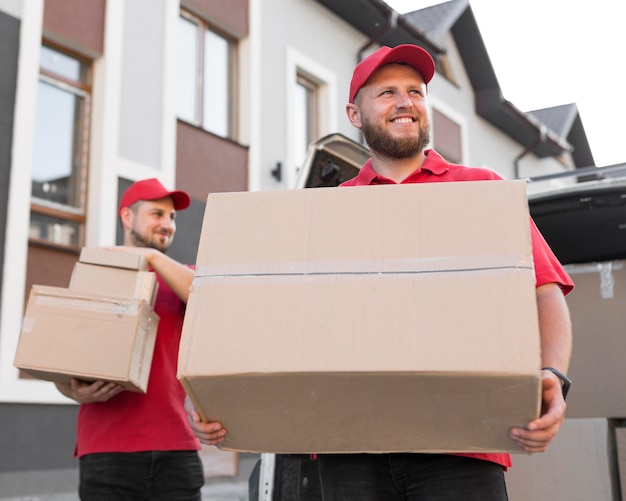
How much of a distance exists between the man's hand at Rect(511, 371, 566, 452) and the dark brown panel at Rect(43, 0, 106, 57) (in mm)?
7006

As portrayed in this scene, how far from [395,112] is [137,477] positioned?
174cm

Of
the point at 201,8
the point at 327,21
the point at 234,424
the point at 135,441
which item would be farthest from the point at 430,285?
the point at 327,21

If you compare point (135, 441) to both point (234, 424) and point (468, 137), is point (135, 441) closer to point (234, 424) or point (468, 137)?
point (234, 424)

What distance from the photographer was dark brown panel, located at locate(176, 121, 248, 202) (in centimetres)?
904

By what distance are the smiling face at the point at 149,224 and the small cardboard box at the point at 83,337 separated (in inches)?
25.3

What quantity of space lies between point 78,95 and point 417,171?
665 centimetres

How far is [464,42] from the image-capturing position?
1633 centimetres

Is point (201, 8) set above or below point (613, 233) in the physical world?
above

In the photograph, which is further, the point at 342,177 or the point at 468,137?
the point at 468,137

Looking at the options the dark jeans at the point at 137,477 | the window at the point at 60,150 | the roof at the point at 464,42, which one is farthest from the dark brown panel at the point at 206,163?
the dark jeans at the point at 137,477

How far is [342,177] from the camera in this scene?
12.0ft

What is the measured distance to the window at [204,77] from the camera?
31.4 ft

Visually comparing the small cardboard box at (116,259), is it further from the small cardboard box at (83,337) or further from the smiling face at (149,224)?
the smiling face at (149,224)

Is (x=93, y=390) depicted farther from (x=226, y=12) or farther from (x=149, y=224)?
(x=226, y=12)
